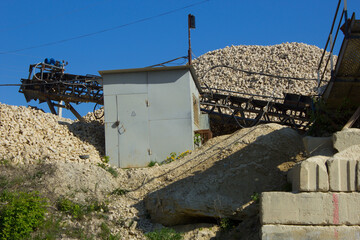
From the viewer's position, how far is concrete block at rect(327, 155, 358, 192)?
833 centimetres

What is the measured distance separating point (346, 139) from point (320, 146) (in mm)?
669

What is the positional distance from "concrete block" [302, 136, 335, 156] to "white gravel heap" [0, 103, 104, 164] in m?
8.27

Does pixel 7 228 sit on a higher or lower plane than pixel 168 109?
lower

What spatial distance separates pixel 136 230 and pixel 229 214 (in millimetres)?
2414

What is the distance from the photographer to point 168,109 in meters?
16.6

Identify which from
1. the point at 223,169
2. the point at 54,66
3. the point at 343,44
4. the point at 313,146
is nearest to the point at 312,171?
the point at 313,146

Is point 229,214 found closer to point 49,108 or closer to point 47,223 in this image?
point 47,223

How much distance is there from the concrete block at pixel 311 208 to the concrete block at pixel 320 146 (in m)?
1.09

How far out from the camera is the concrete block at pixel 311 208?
27.1 feet

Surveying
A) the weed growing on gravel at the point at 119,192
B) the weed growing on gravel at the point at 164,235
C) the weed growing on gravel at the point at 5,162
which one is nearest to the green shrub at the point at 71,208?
the weed growing on gravel at the point at 119,192

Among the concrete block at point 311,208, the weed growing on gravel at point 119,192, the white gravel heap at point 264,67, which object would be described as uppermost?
the white gravel heap at point 264,67

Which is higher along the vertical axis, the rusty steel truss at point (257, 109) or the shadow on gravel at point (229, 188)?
the rusty steel truss at point (257, 109)

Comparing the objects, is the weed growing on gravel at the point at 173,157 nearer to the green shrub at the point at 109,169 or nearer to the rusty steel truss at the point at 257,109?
the green shrub at the point at 109,169

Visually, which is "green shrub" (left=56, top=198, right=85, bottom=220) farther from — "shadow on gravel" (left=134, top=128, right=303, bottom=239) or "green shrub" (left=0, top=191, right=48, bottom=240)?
"shadow on gravel" (left=134, top=128, right=303, bottom=239)
